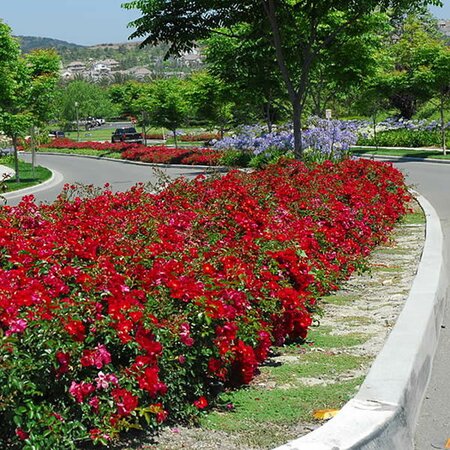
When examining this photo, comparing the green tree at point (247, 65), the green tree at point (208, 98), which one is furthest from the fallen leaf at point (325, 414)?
the green tree at point (208, 98)

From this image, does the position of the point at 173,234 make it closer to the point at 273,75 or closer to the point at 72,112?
the point at 273,75

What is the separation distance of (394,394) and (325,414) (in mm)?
365

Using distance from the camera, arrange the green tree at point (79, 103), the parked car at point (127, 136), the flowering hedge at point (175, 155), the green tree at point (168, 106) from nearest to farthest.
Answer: the flowering hedge at point (175, 155) → the green tree at point (168, 106) → the parked car at point (127, 136) → the green tree at point (79, 103)

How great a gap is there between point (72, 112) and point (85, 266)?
92.4 meters

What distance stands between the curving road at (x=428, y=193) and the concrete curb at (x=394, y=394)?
92 mm

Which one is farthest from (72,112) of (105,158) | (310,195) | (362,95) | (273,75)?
(310,195)

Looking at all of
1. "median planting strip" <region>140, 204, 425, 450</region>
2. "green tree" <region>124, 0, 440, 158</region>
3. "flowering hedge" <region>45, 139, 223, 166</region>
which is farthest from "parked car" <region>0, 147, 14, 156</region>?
"median planting strip" <region>140, 204, 425, 450</region>

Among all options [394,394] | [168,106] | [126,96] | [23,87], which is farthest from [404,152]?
[394,394]

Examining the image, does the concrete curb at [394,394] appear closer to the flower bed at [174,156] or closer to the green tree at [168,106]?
the flower bed at [174,156]

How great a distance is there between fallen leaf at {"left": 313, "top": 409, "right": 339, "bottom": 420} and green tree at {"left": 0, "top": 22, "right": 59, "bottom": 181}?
20.5m

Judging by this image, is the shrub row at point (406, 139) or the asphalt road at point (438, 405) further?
the shrub row at point (406, 139)

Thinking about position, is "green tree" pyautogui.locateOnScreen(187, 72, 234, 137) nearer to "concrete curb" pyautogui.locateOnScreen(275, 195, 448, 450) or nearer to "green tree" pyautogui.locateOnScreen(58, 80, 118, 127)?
"concrete curb" pyautogui.locateOnScreen(275, 195, 448, 450)

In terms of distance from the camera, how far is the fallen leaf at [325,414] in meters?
4.06

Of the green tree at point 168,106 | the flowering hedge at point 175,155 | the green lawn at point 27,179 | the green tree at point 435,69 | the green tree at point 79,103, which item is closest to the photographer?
the green lawn at point 27,179
